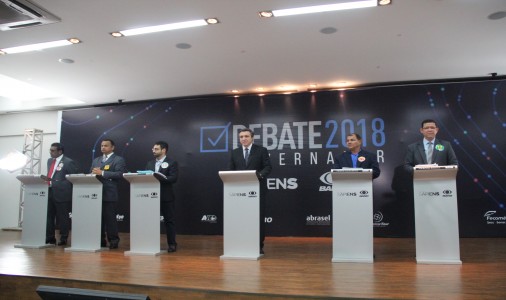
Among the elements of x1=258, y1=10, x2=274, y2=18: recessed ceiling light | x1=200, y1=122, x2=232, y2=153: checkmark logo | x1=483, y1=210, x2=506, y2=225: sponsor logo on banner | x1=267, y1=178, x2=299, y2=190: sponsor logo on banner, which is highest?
x1=258, y1=10, x2=274, y2=18: recessed ceiling light

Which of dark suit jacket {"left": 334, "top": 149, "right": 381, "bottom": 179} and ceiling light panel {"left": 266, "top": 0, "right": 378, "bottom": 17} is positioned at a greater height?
ceiling light panel {"left": 266, "top": 0, "right": 378, "bottom": 17}

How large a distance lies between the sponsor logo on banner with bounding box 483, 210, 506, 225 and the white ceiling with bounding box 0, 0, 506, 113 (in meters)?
2.37

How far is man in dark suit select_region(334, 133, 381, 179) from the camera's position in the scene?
4523 millimetres

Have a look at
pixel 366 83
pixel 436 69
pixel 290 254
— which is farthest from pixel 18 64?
pixel 436 69

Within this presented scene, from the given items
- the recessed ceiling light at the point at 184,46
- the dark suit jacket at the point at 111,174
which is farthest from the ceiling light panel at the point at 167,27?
the dark suit jacket at the point at 111,174

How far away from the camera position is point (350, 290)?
2832mm

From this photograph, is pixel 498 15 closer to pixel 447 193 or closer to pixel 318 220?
pixel 447 193

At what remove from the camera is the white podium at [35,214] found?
5.38m

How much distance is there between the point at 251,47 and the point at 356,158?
2187mm

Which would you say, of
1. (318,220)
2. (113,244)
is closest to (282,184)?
(318,220)

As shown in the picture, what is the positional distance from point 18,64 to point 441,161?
6375 mm

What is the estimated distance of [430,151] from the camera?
4.55 meters

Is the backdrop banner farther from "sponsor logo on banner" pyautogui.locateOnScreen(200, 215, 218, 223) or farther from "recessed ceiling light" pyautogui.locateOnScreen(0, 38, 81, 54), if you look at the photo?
"recessed ceiling light" pyautogui.locateOnScreen(0, 38, 81, 54)

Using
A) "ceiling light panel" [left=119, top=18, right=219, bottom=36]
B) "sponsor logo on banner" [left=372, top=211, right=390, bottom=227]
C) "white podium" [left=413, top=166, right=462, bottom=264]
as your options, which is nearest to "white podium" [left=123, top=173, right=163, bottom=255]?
"ceiling light panel" [left=119, top=18, right=219, bottom=36]
